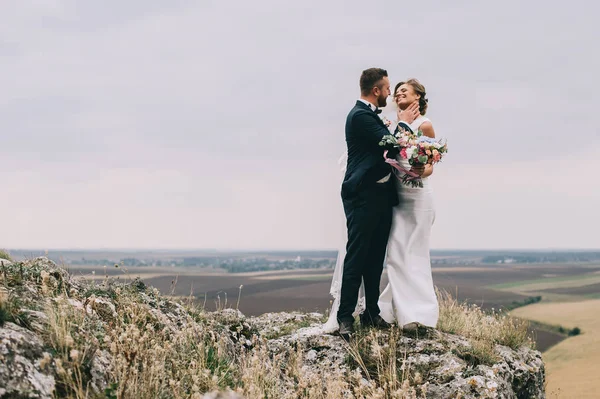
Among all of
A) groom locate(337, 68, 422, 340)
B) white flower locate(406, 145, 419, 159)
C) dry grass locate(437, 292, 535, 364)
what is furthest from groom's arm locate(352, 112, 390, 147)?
dry grass locate(437, 292, 535, 364)

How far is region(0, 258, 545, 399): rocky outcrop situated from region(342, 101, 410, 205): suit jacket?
225 cm

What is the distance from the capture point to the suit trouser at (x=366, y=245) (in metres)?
7.86

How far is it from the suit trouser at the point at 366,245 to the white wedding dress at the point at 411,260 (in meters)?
0.21

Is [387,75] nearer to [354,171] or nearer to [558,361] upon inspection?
[354,171]

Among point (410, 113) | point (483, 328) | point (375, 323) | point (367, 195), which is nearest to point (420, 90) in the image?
point (410, 113)

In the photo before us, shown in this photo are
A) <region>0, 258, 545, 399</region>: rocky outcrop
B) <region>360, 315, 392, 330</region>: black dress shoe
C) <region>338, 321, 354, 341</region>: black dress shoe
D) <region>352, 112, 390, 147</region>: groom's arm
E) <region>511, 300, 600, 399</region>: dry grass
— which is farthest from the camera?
<region>511, 300, 600, 399</region>: dry grass

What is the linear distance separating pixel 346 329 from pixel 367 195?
2205 millimetres

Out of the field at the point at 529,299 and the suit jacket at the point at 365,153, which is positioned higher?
the suit jacket at the point at 365,153

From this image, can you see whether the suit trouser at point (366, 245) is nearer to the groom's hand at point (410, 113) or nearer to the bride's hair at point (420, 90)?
the groom's hand at point (410, 113)

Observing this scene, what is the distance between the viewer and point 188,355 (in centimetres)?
595

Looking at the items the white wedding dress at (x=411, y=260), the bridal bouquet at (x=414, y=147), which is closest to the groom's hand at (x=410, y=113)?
the white wedding dress at (x=411, y=260)

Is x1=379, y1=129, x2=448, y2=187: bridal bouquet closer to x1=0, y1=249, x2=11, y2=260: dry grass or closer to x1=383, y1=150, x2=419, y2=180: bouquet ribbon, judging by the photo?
x1=383, y1=150, x2=419, y2=180: bouquet ribbon

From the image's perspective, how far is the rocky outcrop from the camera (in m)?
4.45

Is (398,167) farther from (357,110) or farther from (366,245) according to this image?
(366,245)
